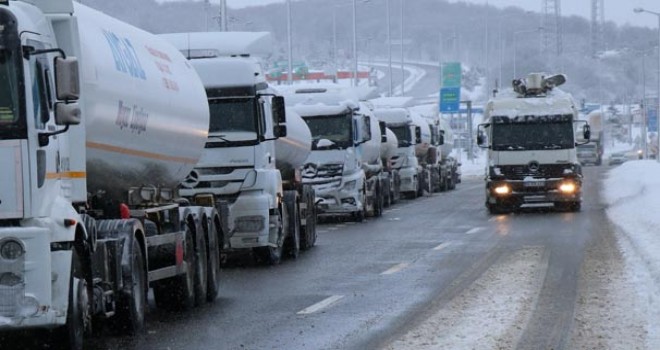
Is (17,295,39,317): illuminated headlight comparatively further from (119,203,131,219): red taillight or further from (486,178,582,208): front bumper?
(486,178,582,208): front bumper

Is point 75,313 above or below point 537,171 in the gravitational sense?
below

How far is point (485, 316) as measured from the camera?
1440 cm

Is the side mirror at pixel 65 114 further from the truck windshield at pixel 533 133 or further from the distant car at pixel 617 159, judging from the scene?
the distant car at pixel 617 159

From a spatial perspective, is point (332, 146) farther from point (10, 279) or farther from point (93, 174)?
point (10, 279)

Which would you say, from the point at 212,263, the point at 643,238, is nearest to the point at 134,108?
the point at 212,263

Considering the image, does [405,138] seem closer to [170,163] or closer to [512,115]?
[512,115]

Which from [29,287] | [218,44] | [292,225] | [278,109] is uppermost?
[218,44]

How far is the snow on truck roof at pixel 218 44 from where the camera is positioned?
21.8 metres

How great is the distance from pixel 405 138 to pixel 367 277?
3171 cm

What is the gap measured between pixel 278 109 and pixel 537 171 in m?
15.6

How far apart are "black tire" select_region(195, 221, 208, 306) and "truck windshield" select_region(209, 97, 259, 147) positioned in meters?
4.57

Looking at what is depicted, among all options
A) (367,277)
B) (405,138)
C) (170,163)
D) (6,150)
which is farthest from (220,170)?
(405,138)

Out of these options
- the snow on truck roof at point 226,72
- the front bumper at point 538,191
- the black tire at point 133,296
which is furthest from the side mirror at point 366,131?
the black tire at point 133,296

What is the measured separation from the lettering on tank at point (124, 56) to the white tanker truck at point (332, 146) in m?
18.5
